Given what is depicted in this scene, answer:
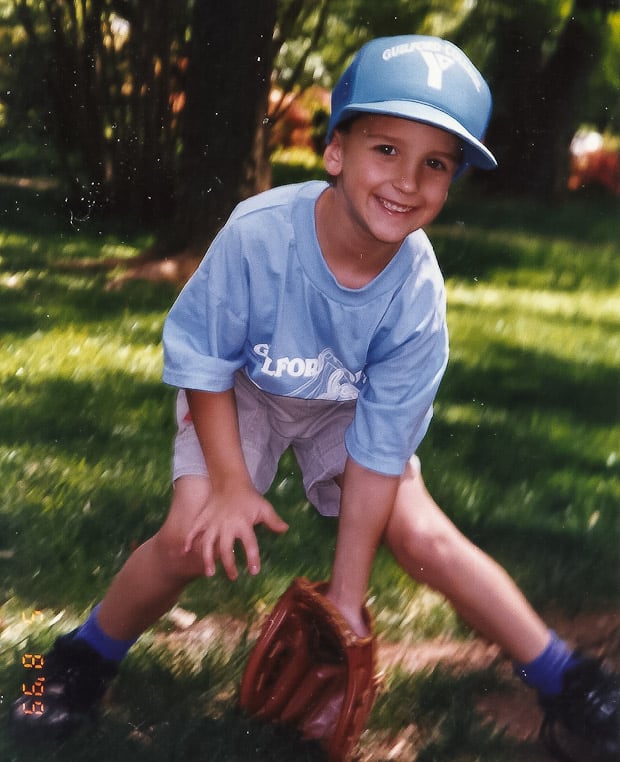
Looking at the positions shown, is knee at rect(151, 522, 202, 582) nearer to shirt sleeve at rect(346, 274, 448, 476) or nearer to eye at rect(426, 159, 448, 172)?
shirt sleeve at rect(346, 274, 448, 476)

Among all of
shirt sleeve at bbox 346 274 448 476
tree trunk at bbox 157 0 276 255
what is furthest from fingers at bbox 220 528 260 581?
tree trunk at bbox 157 0 276 255

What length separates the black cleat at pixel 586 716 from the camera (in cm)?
229

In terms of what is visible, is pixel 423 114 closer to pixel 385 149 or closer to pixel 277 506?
pixel 385 149

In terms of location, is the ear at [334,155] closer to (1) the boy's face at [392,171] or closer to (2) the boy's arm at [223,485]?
(1) the boy's face at [392,171]

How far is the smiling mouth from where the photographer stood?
6.83 ft

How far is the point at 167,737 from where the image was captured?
2.30 metres

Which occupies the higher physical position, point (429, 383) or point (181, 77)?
point (181, 77)

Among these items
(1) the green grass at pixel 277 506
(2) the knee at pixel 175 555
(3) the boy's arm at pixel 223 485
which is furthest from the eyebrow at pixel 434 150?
(2) the knee at pixel 175 555

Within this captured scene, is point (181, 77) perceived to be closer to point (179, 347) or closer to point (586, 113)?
point (179, 347)

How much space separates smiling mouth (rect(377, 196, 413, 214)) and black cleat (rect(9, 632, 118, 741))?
37.7 inches

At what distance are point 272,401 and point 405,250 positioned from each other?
38 cm

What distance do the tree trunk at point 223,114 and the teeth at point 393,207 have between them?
0.93 feet

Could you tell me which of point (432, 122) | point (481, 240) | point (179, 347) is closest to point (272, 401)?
point (179, 347)

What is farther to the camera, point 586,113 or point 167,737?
point 167,737
